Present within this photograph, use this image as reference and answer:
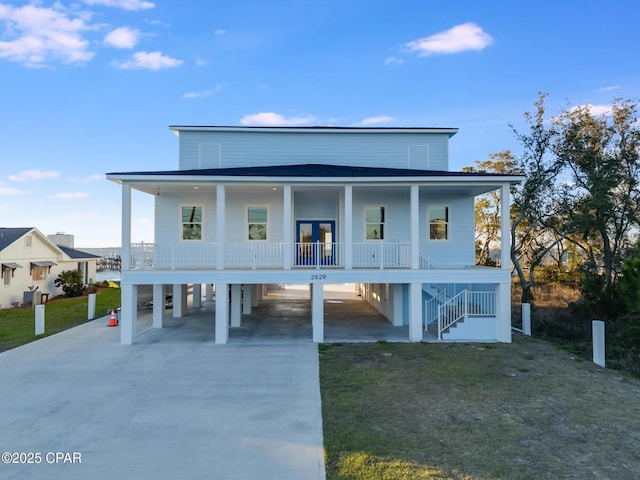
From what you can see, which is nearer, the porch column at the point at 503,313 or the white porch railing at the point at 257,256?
the porch column at the point at 503,313

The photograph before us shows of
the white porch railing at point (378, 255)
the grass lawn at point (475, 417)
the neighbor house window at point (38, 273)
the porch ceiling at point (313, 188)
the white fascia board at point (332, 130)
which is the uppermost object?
the white fascia board at point (332, 130)

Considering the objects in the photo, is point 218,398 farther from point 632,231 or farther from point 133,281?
point 632,231

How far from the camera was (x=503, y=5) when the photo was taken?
1636cm

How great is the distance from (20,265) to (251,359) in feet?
66.8

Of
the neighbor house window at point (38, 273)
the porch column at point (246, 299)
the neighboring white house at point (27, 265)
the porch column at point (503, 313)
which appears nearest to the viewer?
the porch column at point (503, 313)

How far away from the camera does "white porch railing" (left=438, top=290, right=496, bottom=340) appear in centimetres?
1270

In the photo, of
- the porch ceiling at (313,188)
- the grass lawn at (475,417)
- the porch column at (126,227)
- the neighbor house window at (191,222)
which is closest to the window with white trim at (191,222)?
the neighbor house window at (191,222)

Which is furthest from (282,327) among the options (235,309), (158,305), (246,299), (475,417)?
(475,417)

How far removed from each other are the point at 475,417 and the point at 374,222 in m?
9.55

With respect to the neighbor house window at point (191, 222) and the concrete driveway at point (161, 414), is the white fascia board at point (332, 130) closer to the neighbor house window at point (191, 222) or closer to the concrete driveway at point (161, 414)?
the neighbor house window at point (191, 222)

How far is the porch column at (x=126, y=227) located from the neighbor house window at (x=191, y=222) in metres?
2.69

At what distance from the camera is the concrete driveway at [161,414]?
16.5 ft

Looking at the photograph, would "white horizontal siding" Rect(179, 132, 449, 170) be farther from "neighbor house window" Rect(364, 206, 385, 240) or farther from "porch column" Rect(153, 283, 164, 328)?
"porch column" Rect(153, 283, 164, 328)

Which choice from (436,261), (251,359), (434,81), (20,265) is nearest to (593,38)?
(434,81)
